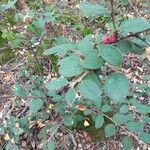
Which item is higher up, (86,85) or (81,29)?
(86,85)

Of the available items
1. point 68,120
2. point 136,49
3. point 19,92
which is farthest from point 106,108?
point 136,49

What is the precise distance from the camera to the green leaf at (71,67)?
96 cm

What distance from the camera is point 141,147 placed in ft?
7.41

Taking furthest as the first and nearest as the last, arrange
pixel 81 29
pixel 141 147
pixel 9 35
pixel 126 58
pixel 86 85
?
pixel 81 29
pixel 126 58
pixel 9 35
pixel 141 147
pixel 86 85

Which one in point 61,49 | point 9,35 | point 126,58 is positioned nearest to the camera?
point 61,49

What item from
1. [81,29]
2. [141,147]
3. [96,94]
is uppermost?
[96,94]

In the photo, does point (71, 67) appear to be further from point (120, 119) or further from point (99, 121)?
point (99, 121)

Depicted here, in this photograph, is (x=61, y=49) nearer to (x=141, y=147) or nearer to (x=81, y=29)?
(x=141, y=147)

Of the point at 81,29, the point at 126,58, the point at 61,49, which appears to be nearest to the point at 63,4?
the point at 81,29

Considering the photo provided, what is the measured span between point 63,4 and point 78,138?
1689 millimetres

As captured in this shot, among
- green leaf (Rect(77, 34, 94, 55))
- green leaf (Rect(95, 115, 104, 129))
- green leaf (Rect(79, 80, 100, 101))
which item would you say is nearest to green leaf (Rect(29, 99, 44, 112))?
green leaf (Rect(95, 115, 104, 129))

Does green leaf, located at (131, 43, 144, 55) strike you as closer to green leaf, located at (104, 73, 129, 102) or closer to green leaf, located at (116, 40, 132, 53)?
green leaf, located at (116, 40, 132, 53)

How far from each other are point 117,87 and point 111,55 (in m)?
0.08

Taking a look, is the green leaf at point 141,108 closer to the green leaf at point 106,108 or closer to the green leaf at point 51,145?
the green leaf at point 106,108
